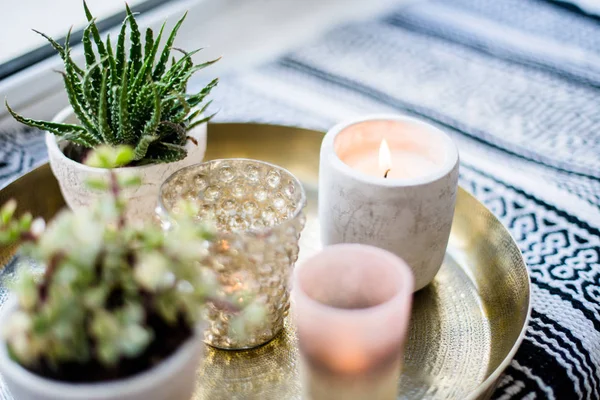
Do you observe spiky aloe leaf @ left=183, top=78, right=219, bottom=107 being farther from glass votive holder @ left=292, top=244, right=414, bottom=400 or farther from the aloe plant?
glass votive holder @ left=292, top=244, right=414, bottom=400

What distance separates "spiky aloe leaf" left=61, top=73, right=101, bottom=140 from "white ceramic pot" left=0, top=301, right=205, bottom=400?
0.58ft

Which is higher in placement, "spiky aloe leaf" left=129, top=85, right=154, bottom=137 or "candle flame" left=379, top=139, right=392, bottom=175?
"spiky aloe leaf" left=129, top=85, right=154, bottom=137

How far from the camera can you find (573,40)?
2.85 ft

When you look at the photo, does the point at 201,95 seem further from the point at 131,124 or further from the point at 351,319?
the point at 351,319

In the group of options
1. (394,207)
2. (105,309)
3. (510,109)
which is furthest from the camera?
(510,109)

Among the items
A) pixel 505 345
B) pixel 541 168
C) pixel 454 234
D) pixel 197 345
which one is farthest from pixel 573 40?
pixel 197 345

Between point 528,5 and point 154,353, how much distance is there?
813 mm

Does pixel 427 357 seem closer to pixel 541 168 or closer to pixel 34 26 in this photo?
pixel 541 168

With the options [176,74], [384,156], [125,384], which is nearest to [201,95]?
[176,74]

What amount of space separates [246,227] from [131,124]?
100 millimetres

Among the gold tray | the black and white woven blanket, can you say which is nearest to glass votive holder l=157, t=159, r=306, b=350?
the gold tray

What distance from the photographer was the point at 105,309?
0.95 feet

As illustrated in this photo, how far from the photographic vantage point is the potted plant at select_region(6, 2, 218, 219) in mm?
443

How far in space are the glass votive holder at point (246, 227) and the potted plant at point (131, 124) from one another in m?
0.04
